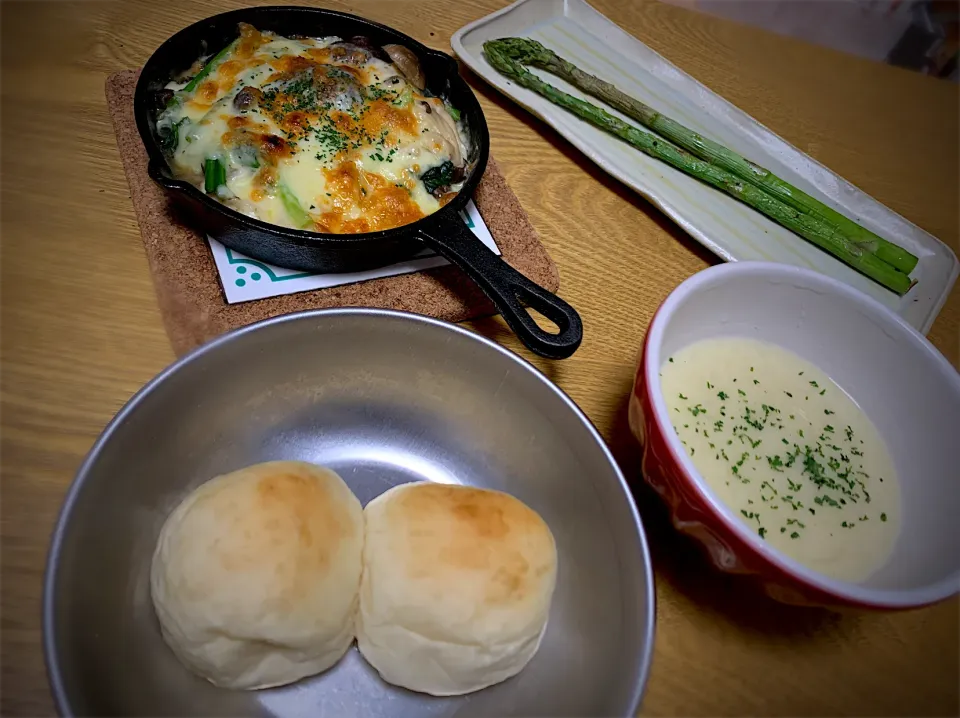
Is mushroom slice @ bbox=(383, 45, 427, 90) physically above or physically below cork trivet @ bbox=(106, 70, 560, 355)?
above

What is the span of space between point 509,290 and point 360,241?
9.4 inches

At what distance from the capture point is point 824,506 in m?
0.87

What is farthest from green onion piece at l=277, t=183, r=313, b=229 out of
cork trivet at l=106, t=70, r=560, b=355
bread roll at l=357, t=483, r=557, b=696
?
bread roll at l=357, t=483, r=557, b=696

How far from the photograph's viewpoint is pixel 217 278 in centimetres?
105

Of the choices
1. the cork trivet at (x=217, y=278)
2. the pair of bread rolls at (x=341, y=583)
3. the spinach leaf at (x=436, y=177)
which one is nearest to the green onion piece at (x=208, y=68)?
the cork trivet at (x=217, y=278)

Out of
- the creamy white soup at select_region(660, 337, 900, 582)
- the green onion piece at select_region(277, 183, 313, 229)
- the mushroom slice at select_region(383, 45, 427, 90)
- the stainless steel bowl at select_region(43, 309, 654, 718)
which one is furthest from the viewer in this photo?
the mushroom slice at select_region(383, 45, 427, 90)

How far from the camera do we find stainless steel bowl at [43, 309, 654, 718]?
68cm

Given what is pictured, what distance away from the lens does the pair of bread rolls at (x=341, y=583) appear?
0.69m

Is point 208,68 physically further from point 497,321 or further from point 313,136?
point 497,321

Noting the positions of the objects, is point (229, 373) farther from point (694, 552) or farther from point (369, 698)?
point (694, 552)

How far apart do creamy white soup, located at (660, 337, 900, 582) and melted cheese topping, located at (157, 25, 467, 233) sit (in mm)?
555

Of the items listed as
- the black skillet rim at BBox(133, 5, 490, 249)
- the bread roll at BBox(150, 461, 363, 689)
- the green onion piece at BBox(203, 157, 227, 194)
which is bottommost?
the bread roll at BBox(150, 461, 363, 689)

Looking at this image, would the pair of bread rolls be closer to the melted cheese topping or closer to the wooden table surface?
the wooden table surface

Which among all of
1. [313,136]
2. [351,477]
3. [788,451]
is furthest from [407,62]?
[788,451]
